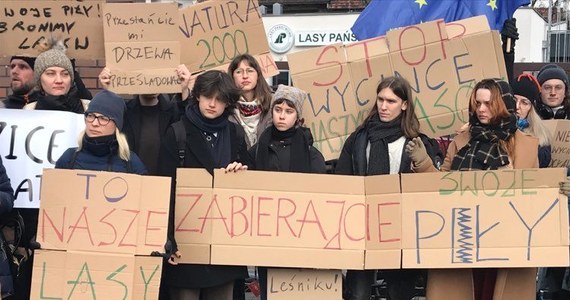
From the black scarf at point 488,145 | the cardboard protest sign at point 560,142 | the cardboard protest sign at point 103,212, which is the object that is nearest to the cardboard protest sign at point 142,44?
the cardboard protest sign at point 103,212

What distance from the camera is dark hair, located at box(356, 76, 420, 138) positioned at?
16.7 ft

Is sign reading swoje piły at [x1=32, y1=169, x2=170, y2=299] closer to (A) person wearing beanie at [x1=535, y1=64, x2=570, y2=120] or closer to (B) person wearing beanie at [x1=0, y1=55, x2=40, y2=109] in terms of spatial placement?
(B) person wearing beanie at [x1=0, y1=55, x2=40, y2=109]

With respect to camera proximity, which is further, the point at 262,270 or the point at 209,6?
the point at 209,6

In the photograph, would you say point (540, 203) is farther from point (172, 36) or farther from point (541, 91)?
point (172, 36)

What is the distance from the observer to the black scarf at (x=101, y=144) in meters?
4.54

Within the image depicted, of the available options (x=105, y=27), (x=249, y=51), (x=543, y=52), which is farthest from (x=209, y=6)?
(x=543, y=52)

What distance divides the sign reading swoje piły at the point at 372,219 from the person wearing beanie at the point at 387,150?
0.21 metres

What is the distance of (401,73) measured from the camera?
5684mm

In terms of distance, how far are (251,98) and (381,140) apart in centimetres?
93

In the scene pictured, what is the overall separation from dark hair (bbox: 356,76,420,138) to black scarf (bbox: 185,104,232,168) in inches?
32.6

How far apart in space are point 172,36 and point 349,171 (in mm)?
1444

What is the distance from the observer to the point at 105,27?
5.54 m

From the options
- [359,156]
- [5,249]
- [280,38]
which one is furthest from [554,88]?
[280,38]

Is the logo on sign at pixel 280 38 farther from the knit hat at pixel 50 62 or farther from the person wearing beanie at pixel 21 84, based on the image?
the knit hat at pixel 50 62
